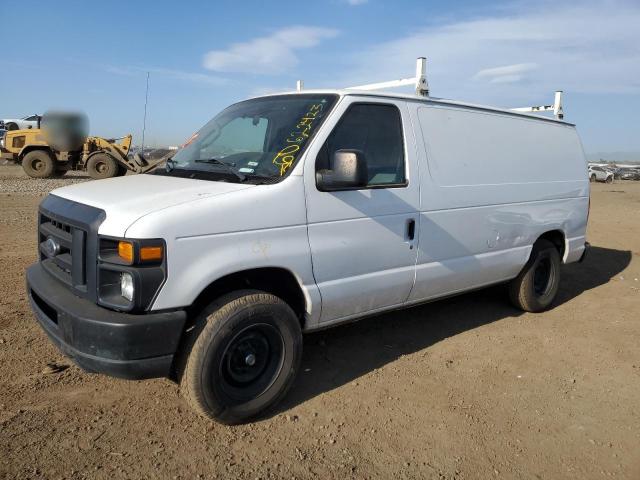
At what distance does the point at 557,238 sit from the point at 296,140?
12.1 feet

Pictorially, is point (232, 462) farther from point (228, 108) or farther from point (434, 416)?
point (228, 108)

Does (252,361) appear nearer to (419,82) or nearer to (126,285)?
(126,285)

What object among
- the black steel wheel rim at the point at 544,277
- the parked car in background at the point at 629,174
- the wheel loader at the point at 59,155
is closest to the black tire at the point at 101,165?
the wheel loader at the point at 59,155

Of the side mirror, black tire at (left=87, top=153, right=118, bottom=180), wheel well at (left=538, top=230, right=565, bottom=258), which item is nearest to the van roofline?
the side mirror

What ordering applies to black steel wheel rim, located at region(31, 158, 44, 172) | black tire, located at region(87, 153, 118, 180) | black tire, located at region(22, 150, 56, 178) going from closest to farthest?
black tire, located at region(87, 153, 118, 180) → black tire, located at region(22, 150, 56, 178) → black steel wheel rim, located at region(31, 158, 44, 172)

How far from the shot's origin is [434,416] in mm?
3471

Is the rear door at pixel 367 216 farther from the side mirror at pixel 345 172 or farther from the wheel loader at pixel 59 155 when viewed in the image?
the wheel loader at pixel 59 155

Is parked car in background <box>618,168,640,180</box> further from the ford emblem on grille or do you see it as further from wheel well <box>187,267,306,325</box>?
the ford emblem on grille

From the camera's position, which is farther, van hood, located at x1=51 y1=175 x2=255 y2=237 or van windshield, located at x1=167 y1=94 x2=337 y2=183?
van windshield, located at x1=167 y1=94 x2=337 y2=183

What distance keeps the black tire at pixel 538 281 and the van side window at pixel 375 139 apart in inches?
91.0

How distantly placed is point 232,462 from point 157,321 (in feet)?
2.96

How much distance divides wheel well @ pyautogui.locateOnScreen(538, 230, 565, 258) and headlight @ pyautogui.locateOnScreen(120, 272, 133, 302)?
14.5 feet

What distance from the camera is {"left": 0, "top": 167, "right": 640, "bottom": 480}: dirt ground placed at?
9.52 feet

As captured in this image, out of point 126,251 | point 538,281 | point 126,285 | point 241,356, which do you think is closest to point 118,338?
point 126,285
